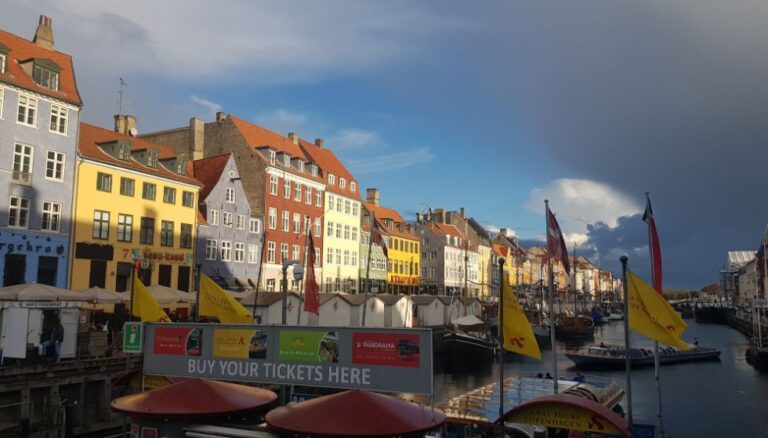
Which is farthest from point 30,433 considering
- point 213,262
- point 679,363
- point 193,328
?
point 679,363

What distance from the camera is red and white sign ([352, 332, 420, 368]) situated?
10.8 m

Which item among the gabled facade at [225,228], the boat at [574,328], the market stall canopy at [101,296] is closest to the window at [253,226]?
the gabled facade at [225,228]

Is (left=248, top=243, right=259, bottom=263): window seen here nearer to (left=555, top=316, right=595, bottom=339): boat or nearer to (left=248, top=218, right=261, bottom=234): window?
(left=248, top=218, right=261, bottom=234): window

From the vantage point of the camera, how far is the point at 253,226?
62.7 m

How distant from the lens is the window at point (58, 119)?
42.2m

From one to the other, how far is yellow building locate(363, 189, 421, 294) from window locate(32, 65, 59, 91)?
51088mm

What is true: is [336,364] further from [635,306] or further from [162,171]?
[162,171]

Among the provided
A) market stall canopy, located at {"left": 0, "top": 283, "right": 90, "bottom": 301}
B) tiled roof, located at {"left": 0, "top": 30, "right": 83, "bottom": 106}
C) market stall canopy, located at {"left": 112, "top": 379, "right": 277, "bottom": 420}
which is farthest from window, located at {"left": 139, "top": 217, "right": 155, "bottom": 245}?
market stall canopy, located at {"left": 112, "top": 379, "right": 277, "bottom": 420}

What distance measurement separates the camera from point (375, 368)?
11.2 metres

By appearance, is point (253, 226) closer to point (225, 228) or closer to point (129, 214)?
point (225, 228)

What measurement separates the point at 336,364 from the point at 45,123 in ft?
126

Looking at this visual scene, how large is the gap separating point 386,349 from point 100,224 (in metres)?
39.9

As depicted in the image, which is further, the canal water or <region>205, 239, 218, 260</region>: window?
<region>205, 239, 218, 260</region>: window

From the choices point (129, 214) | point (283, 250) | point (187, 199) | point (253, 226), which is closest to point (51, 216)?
point (129, 214)
